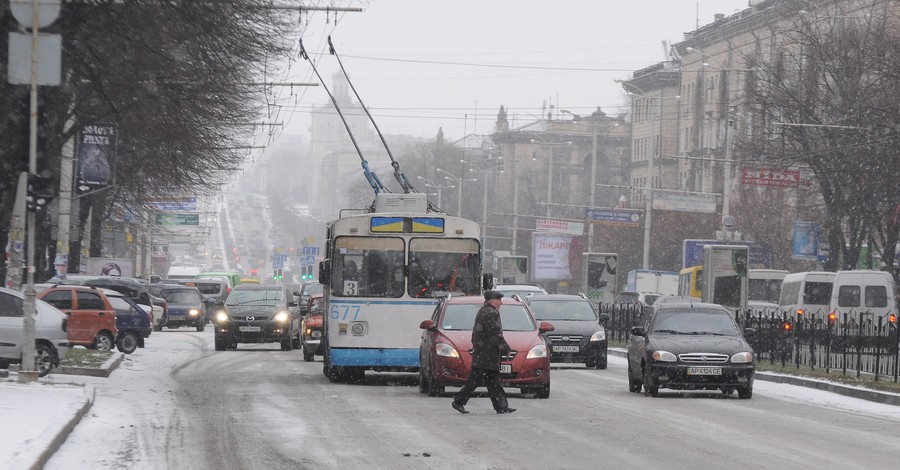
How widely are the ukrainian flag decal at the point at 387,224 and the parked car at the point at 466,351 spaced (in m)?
2.48

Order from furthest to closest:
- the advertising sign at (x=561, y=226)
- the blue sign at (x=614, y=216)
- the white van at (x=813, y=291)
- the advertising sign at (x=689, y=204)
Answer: the advertising sign at (x=561, y=226)
the blue sign at (x=614, y=216)
the advertising sign at (x=689, y=204)
the white van at (x=813, y=291)

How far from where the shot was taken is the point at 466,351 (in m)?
20.8

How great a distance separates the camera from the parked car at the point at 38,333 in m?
23.9

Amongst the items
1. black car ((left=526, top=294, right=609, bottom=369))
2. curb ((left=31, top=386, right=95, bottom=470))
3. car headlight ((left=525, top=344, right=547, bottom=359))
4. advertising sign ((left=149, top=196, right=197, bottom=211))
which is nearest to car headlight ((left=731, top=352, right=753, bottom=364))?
car headlight ((left=525, top=344, right=547, bottom=359))

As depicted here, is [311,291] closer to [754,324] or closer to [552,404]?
[754,324]

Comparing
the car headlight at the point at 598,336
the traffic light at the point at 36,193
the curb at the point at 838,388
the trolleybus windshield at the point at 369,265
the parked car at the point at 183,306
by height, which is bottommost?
the parked car at the point at 183,306

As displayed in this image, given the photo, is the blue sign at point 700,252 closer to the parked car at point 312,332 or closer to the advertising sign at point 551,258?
the advertising sign at point 551,258

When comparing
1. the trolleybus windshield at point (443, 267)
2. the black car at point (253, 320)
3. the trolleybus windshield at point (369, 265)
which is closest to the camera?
the trolleybus windshield at point (369, 265)

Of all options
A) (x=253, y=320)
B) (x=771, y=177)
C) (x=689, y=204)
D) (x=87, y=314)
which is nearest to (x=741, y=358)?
(x=87, y=314)

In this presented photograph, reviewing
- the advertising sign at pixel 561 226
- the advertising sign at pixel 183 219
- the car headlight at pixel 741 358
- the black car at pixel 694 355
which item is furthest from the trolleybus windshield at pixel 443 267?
the advertising sign at pixel 561 226

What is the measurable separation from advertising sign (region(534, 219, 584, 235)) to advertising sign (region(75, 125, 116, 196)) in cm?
4153

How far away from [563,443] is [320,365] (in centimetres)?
1735

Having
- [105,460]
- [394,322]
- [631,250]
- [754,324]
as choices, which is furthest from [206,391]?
[631,250]

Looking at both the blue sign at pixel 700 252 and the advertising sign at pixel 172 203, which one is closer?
the advertising sign at pixel 172 203
